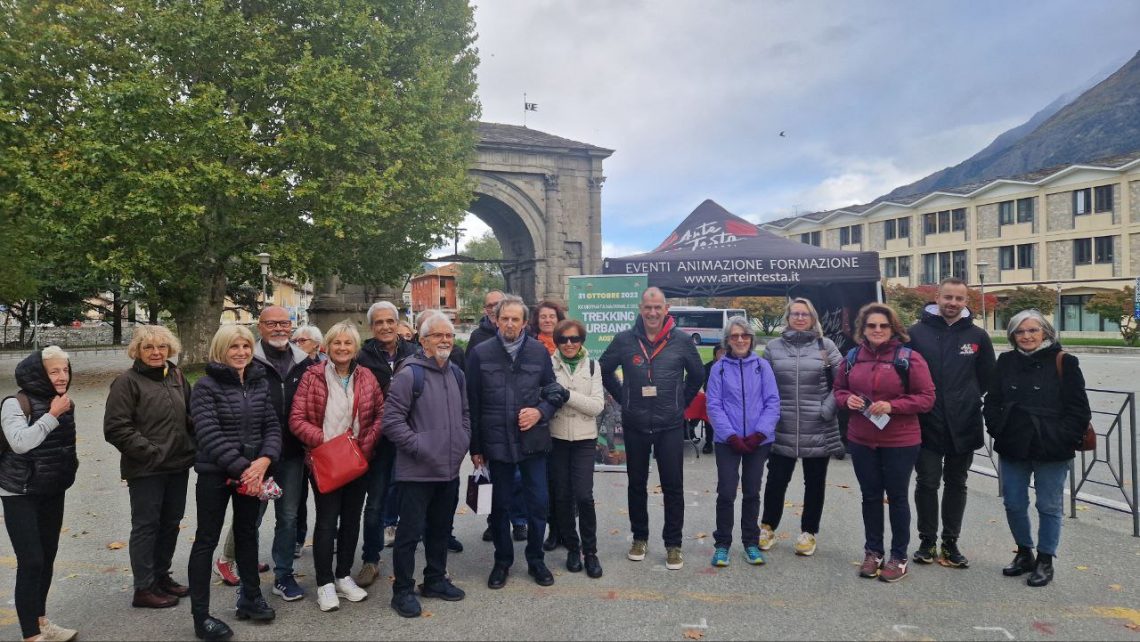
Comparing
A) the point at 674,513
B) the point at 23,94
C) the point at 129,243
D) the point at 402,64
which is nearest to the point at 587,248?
the point at 402,64

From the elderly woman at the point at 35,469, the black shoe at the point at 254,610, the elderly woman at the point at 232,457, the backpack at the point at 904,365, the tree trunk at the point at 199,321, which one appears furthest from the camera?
the tree trunk at the point at 199,321

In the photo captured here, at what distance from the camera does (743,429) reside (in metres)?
4.90

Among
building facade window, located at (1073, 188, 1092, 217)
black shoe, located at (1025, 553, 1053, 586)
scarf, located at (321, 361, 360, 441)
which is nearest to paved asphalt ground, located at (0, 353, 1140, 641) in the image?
black shoe, located at (1025, 553, 1053, 586)

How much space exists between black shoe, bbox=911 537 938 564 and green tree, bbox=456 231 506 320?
230 ft

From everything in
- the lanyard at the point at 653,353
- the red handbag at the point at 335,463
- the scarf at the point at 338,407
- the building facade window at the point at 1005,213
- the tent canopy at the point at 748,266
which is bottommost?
the red handbag at the point at 335,463

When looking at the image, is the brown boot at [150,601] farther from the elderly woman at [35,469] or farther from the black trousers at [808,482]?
the black trousers at [808,482]

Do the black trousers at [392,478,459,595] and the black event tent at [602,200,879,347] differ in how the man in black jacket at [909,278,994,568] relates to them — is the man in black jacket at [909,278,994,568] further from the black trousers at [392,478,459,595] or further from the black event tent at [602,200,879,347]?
the black event tent at [602,200,879,347]

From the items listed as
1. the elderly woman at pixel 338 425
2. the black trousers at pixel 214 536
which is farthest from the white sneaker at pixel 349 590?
the black trousers at pixel 214 536

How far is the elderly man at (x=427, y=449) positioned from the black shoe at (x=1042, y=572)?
3589 mm

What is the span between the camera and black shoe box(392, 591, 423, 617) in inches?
160

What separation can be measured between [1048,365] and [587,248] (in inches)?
902

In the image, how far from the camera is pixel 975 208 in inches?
1957

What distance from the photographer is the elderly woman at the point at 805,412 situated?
4980 mm

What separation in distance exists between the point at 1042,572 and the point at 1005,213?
5195cm
